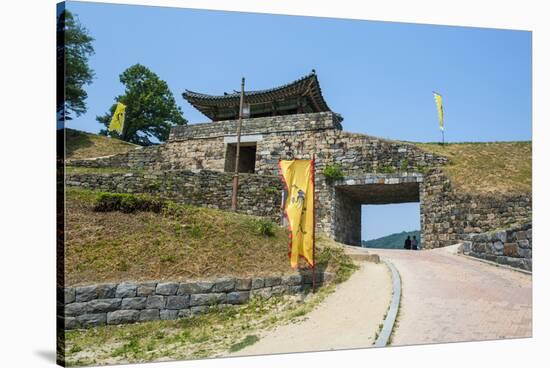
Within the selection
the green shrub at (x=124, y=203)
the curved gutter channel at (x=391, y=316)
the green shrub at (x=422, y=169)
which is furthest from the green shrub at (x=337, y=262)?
the green shrub at (x=422, y=169)

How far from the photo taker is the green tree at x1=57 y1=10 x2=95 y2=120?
5305 mm

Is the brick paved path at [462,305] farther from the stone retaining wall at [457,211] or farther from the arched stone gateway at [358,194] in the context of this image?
the arched stone gateway at [358,194]

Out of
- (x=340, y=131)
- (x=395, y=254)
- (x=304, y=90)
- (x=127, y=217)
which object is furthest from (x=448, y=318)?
(x=304, y=90)

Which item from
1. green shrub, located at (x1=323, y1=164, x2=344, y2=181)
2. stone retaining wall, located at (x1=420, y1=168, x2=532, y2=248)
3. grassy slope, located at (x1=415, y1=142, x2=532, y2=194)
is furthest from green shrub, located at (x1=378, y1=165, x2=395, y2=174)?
grassy slope, located at (x1=415, y1=142, x2=532, y2=194)

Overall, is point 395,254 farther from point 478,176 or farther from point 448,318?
point 448,318

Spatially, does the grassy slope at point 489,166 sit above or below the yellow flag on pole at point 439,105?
below

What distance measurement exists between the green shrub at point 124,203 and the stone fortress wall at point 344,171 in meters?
1.07

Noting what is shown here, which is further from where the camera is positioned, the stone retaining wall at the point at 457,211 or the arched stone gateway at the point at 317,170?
the arched stone gateway at the point at 317,170

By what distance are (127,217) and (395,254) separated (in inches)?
228

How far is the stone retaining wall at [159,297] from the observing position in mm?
6266

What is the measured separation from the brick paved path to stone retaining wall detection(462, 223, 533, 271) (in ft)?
0.79

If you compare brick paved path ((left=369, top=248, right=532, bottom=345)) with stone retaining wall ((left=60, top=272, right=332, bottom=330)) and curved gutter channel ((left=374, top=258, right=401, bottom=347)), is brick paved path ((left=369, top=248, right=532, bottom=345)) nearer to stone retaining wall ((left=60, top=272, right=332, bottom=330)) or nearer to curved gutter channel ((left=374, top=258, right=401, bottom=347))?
curved gutter channel ((left=374, top=258, right=401, bottom=347))

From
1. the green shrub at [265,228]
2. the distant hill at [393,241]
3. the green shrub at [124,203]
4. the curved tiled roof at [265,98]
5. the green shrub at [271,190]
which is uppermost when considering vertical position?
the curved tiled roof at [265,98]

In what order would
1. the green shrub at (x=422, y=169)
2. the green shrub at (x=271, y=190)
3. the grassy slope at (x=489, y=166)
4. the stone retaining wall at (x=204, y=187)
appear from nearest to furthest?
the grassy slope at (x=489, y=166), the stone retaining wall at (x=204, y=187), the green shrub at (x=422, y=169), the green shrub at (x=271, y=190)
